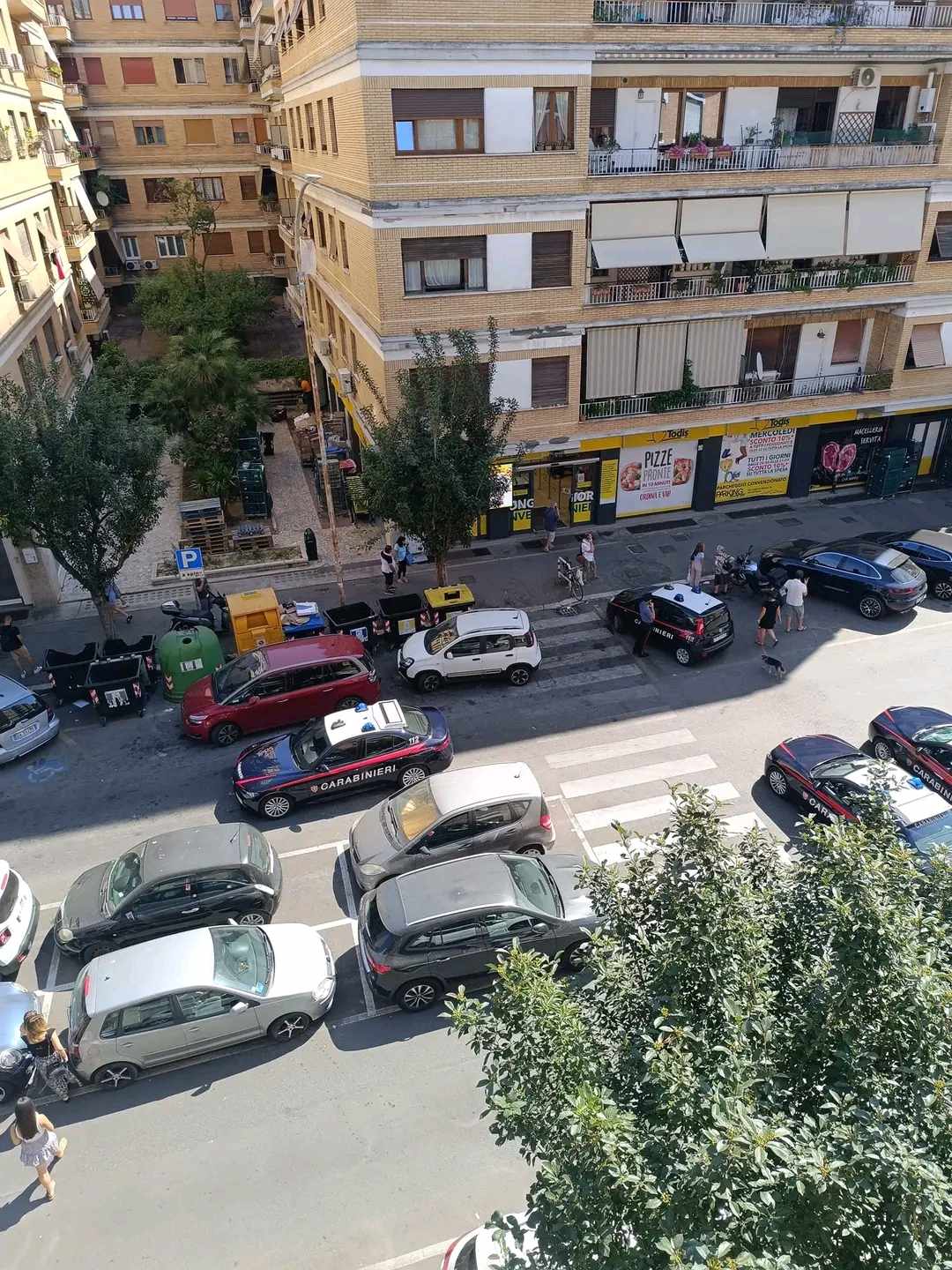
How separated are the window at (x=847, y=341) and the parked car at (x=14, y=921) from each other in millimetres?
26238

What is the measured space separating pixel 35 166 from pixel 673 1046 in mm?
35391

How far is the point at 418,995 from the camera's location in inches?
450

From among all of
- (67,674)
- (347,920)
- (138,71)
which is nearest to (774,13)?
(67,674)

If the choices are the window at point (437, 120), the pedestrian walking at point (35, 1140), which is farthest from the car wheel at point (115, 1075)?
the window at point (437, 120)

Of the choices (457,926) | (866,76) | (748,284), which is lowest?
(457,926)

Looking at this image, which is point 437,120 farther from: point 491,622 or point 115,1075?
point 115,1075

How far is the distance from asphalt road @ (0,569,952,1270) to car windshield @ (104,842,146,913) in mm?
1315

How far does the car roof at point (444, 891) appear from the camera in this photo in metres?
11.3

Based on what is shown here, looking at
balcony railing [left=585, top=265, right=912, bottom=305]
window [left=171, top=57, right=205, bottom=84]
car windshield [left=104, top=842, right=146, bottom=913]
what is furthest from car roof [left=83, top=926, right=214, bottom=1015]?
window [left=171, top=57, right=205, bottom=84]

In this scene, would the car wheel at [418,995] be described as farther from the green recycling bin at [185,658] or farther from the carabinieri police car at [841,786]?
the green recycling bin at [185,658]

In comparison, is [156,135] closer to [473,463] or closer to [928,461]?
[473,463]

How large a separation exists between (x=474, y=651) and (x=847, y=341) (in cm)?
1741

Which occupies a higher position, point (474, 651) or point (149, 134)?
point (149, 134)

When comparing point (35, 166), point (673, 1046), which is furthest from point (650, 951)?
point (35, 166)
